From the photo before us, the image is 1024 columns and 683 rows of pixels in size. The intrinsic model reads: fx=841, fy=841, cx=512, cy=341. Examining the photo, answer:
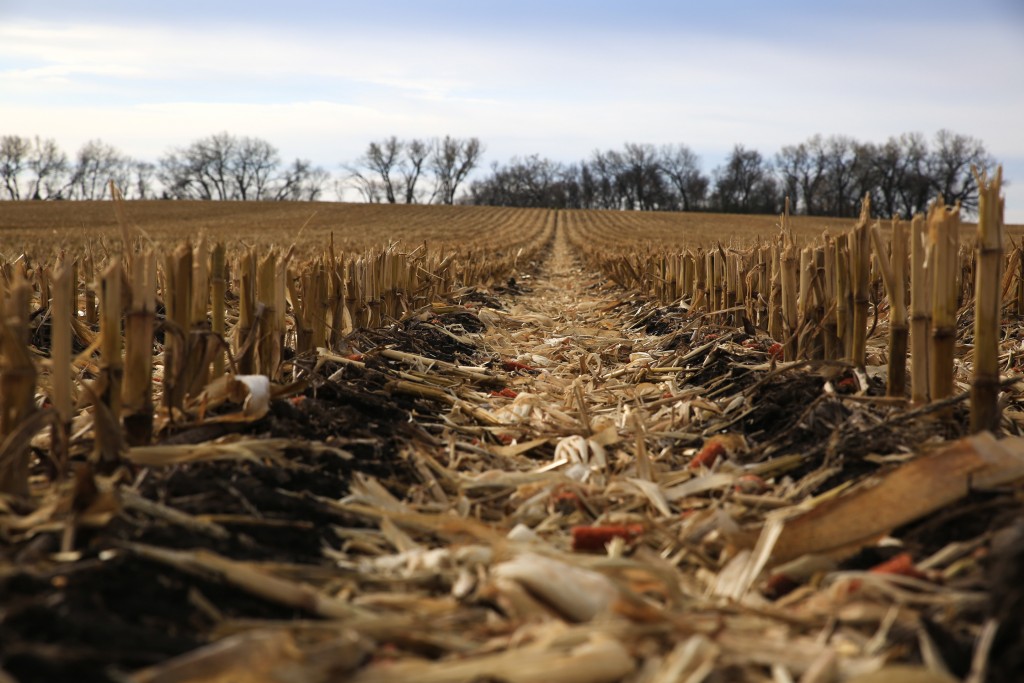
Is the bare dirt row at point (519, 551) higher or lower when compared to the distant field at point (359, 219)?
lower

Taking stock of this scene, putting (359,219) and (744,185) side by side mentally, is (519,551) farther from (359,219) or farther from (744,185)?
(744,185)

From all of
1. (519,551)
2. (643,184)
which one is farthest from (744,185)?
(519,551)

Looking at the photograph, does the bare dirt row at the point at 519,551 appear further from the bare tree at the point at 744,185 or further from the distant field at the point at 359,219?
the bare tree at the point at 744,185

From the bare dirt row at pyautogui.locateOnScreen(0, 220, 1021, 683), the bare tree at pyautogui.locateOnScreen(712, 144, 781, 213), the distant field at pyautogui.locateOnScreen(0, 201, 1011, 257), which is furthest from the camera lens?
the bare tree at pyautogui.locateOnScreen(712, 144, 781, 213)

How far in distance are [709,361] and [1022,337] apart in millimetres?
3116

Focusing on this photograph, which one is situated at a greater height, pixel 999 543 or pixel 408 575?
pixel 999 543

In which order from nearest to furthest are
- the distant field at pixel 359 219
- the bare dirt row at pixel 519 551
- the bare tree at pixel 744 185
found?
the bare dirt row at pixel 519 551 < the distant field at pixel 359 219 < the bare tree at pixel 744 185

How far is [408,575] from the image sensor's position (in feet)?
7.57

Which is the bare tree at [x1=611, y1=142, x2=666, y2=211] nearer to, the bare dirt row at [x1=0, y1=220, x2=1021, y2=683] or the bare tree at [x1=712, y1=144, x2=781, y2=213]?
the bare tree at [x1=712, y1=144, x2=781, y2=213]

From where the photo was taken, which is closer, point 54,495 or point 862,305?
point 54,495

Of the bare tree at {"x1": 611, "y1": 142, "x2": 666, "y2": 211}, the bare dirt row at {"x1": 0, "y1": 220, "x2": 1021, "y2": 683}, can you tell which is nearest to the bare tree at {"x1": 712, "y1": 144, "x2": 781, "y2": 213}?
the bare tree at {"x1": 611, "y1": 142, "x2": 666, "y2": 211}

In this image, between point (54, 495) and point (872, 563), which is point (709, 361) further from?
point (54, 495)

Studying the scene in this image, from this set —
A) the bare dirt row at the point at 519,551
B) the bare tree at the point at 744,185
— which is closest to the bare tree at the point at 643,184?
the bare tree at the point at 744,185

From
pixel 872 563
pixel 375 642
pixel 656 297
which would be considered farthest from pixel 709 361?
pixel 656 297
